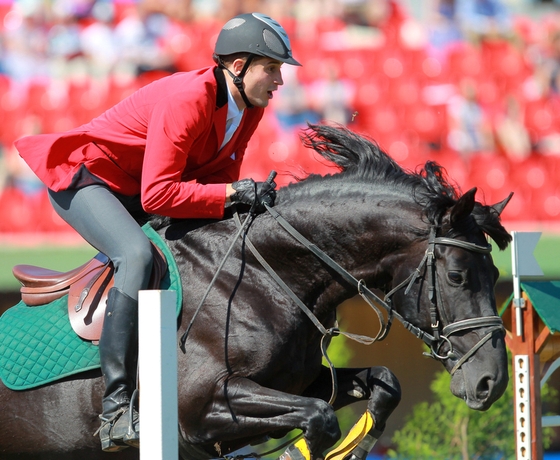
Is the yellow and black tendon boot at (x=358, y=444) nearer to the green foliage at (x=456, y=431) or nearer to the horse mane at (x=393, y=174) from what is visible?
the horse mane at (x=393, y=174)

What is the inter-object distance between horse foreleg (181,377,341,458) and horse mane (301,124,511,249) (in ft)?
2.47

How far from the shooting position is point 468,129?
7.55 metres

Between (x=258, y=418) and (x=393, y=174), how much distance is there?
3.26ft

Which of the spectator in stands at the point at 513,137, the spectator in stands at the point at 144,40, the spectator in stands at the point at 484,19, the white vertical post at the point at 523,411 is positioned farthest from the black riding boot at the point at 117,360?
the spectator in stands at the point at 484,19

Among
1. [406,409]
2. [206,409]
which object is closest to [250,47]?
[206,409]

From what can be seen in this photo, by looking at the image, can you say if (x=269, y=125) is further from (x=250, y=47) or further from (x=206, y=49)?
(x=250, y=47)

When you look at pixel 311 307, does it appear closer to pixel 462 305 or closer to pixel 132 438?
pixel 462 305

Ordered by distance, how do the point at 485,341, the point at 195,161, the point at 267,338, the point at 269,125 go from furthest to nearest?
1. the point at 269,125
2. the point at 195,161
3. the point at 267,338
4. the point at 485,341

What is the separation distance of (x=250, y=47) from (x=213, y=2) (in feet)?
16.9

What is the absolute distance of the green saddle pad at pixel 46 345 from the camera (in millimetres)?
2844

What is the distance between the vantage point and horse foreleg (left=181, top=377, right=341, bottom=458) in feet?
8.24

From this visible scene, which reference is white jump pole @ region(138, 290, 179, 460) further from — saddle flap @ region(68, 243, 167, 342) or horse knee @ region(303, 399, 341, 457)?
saddle flap @ region(68, 243, 167, 342)

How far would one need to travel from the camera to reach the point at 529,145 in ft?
24.9

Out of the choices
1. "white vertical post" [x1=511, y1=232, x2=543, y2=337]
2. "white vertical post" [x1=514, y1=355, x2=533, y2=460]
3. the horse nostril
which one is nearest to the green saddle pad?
the horse nostril
